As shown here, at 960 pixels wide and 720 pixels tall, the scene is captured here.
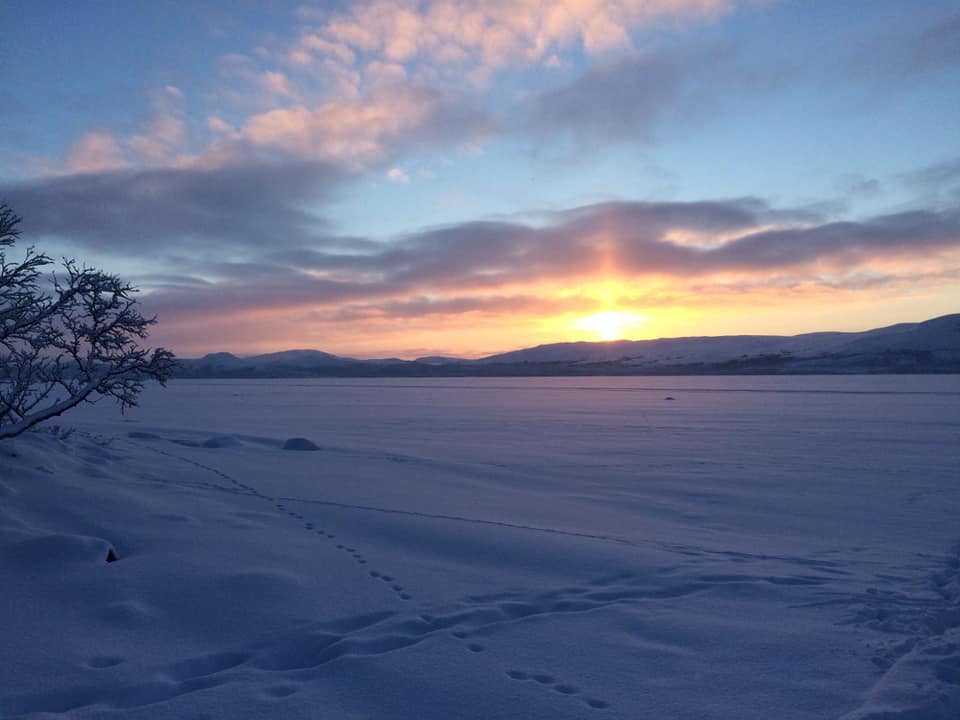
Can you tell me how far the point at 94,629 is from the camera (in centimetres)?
400

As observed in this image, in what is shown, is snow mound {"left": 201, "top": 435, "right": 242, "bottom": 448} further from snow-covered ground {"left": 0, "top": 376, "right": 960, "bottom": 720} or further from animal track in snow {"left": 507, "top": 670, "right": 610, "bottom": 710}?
animal track in snow {"left": 507, "top": 670, "right": 610, "bottom": 710}

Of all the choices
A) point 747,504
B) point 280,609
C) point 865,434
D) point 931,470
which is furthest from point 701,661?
point 865,434

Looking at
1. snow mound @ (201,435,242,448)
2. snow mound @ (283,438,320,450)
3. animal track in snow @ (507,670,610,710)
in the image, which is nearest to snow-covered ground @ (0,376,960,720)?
animal track in snow @ (507,670,610,710)

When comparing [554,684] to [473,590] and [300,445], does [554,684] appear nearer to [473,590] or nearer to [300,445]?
[473,590]

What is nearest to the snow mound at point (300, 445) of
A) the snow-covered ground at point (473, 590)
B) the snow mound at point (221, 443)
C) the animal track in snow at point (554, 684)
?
the snow mound at point (221, 443)

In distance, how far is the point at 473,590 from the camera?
4.82m

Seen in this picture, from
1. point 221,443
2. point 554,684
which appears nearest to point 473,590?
point 554,684

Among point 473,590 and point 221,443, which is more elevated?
point 221,443

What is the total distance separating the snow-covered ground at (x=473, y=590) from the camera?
330 cm

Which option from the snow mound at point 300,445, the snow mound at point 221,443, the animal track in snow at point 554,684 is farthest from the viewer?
the snow mound at point 221,443

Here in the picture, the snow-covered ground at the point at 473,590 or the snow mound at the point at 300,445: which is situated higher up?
the snow mound at the point at 300,445

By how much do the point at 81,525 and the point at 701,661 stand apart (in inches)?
220

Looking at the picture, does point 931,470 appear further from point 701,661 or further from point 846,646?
point 701,661

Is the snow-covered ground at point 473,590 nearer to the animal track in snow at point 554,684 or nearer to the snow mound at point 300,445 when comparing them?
the animal track in snow at point 554,684
